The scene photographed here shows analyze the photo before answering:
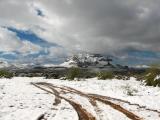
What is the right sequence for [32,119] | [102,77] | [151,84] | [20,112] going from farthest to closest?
[102,77], [151,84], [20,112], [32,119]

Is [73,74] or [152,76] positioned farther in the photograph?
[73,74]

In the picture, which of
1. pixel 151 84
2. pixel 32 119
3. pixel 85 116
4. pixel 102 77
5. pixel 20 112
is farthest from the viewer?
pixel 102 77

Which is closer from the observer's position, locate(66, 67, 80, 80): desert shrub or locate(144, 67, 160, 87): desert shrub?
locate(144, 67, 160, 87): desert shrub

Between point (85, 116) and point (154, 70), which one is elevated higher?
point (154, 70)

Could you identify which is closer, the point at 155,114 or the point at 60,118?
the point at 60,118

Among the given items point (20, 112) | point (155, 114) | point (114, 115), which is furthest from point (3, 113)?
point (155, 114)

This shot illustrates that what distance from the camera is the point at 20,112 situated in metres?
17.0

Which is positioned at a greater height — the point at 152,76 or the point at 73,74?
the point at 73,74

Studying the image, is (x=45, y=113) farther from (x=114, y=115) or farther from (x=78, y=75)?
(x=78, y=75)

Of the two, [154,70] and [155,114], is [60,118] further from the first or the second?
[154,70]

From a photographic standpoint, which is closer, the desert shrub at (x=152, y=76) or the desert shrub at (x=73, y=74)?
the desert shrub at (x=152, y=76)

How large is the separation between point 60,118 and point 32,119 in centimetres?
161

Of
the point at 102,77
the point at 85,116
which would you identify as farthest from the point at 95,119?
the point at 102,77

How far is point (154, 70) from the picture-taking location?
52625mm
